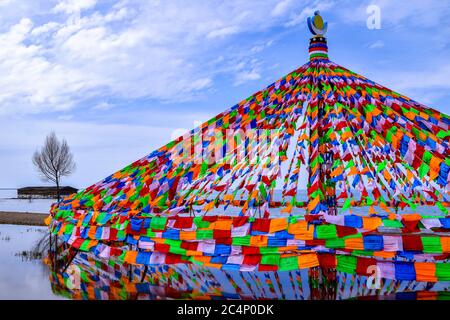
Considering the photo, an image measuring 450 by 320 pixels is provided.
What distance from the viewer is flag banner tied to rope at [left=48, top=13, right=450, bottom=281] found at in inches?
282

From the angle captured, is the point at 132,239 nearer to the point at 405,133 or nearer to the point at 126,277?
the point at 126,277

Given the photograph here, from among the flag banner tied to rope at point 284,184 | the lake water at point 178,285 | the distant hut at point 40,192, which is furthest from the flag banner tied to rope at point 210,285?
the distant hut at point 40,192

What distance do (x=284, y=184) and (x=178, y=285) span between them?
154 inches

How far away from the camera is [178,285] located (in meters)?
10.3

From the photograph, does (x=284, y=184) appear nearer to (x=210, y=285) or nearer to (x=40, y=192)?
(x=210, y=285)

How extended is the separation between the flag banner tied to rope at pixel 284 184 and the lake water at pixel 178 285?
0.86 meters

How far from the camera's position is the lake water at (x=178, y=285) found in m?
9.24

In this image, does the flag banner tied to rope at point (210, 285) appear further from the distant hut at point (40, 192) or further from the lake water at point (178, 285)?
the distant hut at point (40, 192)

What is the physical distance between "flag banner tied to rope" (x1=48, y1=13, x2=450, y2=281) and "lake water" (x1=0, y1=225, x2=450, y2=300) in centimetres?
86

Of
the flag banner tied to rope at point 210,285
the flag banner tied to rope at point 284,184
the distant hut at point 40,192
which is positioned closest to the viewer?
the flag banner tied to rope at point 284,184

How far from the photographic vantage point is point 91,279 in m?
10.9

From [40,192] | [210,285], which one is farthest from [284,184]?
[40,192]

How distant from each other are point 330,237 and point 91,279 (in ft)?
20.7
